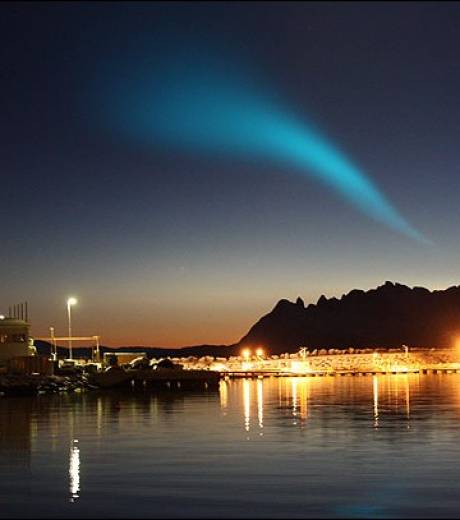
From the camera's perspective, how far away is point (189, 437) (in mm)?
53031

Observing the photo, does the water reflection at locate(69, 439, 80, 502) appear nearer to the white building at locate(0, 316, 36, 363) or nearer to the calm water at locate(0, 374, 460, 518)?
the calm water at locate(0, 374, 460, 518)

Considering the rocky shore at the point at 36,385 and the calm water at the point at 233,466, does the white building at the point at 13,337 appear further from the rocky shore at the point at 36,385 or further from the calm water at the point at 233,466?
the calm water at the point at 233,466

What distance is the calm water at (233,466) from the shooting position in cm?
2942

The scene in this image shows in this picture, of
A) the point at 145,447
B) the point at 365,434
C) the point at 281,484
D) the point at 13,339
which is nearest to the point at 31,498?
the point at 281,484

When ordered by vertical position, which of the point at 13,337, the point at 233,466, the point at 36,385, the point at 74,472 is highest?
the point at 13,337

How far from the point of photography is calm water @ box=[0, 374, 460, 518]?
29.4 metres

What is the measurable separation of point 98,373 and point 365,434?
89.6 m

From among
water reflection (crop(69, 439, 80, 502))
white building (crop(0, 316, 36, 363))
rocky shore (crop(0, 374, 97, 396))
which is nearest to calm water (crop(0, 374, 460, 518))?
water reflection (crop(69, 439, 80, 502))

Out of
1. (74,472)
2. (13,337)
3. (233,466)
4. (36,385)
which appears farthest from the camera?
(13,337)

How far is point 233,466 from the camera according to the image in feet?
129

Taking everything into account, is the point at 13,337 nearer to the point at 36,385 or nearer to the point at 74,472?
the point at 36,385

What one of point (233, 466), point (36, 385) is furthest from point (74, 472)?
point (36, 385)

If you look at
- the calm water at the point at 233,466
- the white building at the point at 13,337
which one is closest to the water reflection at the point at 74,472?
the calm water at the point at 233,466

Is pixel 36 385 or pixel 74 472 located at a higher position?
pixel 74 472
